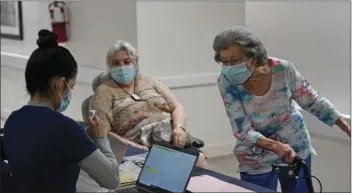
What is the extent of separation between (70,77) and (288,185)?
3.25 feet

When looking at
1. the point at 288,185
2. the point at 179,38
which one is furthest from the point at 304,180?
the point at 179,38

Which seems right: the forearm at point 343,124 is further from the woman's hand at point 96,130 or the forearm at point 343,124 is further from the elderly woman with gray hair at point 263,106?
the woman's hand at point 96,130

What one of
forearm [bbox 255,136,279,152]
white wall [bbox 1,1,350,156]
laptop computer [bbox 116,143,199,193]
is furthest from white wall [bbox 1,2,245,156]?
laptop computer [bbox 116,143,199,193]

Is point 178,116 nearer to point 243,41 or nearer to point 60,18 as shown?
point 243,41

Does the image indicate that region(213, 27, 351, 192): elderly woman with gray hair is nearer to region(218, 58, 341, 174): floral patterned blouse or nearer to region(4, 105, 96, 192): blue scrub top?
region(218, 58, 341, 174): floral patterned blouse

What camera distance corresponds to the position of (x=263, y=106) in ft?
6.98

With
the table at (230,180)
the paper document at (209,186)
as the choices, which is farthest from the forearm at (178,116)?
the paper document at (209,186)

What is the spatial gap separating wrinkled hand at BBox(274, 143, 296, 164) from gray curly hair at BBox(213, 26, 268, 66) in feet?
1.18

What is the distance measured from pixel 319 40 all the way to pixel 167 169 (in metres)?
1.44

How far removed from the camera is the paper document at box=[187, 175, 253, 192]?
169cm

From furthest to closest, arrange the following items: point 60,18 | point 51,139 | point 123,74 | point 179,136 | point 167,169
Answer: point 60,18
point 123,74
point 179,136
point 167,169
point 51,139

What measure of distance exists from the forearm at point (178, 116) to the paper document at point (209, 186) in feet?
3.51

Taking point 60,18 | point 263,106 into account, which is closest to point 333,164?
point 263,106

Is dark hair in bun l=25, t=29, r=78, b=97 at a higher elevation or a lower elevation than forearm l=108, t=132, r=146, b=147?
higher
